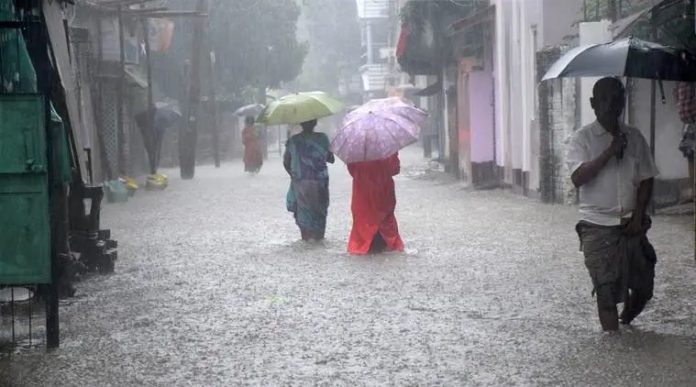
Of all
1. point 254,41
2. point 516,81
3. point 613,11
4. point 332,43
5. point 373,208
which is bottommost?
point 373,208

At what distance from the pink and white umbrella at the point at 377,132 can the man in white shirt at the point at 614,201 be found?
14.9 feet

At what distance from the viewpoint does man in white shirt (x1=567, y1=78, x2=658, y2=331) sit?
700 cm

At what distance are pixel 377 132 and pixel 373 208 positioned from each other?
2.82ft

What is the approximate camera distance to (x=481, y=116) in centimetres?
2470

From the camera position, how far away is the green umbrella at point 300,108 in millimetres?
12969

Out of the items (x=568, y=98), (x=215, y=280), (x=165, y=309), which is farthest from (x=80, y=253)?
(x=568, y=98)

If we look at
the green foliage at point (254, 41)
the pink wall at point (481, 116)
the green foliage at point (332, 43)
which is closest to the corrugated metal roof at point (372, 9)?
the green foliage at point (332, 43)

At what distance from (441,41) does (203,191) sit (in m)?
7.97

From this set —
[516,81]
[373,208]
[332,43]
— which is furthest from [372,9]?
[373,208]

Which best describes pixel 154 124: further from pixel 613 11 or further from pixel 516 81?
pixel 613 11

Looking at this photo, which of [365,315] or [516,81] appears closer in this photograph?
[365,315]

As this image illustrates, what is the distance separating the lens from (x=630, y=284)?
7059 millimetres

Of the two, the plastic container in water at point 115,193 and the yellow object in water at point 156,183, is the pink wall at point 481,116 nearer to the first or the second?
the yellow object in water at point 156,183

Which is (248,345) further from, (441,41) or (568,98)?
(441,41)
